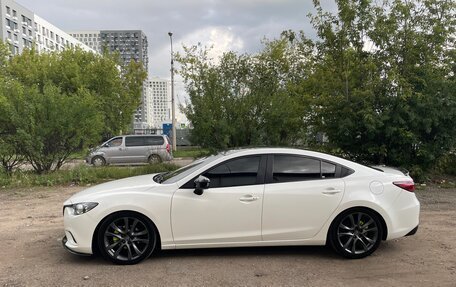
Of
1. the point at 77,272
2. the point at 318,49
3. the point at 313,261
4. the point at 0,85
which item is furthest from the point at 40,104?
the point at 313,261

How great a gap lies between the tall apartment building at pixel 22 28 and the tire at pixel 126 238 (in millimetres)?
73792

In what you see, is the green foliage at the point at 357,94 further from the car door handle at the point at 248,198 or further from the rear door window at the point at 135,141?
the rear door window at the point at 135,141

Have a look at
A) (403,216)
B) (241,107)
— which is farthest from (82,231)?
(241,107)

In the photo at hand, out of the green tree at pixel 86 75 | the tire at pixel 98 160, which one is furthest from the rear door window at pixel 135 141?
the green tree at pixel 86 75

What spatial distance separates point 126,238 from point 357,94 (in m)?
8.22

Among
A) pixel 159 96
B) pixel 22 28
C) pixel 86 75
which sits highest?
pixel 22 28

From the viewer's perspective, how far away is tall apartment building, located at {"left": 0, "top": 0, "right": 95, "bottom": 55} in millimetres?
83438

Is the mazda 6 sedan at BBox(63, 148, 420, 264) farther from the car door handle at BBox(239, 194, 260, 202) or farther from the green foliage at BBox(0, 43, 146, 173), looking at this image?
the green foliage at BBox(0, 43, 146, 173)

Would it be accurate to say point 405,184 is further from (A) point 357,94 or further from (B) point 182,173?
(A) point 357,94

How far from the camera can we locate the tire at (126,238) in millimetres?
5383

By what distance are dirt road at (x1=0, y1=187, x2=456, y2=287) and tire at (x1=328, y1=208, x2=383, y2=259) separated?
131 millimetres

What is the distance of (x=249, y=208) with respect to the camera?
5.49 m

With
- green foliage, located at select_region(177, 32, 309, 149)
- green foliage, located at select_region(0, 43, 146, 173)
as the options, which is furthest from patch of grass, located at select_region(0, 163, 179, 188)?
green foliage, located at select_region(177, 32, 309, 149)

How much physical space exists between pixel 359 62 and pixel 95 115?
27.1 ft
